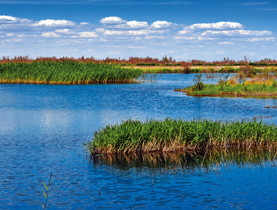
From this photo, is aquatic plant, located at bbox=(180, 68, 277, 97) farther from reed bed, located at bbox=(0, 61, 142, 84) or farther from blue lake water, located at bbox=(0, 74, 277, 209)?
blue lake water, located at bbox=(0, 74, 277, 209)

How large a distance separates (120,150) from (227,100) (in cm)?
2127

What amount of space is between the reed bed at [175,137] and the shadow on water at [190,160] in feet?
1.27

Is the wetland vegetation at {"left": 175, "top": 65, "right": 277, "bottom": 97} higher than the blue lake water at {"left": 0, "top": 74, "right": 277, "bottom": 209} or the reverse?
higher

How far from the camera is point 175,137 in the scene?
15.5 m

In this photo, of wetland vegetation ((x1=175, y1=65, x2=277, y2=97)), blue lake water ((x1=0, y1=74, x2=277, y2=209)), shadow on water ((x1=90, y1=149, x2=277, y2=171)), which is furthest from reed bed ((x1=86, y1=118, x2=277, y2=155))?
wetland vegetation ((x1=175, y1=65, x2=277, y2=97))

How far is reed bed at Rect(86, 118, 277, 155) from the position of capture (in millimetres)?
14695

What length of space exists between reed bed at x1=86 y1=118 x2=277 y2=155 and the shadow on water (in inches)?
15.2

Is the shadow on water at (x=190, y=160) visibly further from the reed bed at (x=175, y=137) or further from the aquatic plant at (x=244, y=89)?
the aquatic plant at (x=244, y=89)

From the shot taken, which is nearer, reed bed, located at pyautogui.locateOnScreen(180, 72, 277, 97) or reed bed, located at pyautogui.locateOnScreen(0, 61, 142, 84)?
reed bed, located at pyautogui.locateOnScreen(180, 72, 277, 97)

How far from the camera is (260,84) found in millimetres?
40375

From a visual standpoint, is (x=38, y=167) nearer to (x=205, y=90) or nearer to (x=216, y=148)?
(x=216, y=148)

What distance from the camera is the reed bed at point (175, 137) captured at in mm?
14695

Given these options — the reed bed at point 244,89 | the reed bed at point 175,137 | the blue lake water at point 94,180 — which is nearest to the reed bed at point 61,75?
the reed bed at point 244,89

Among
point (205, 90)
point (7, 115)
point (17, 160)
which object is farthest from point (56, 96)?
point (17, 160)
